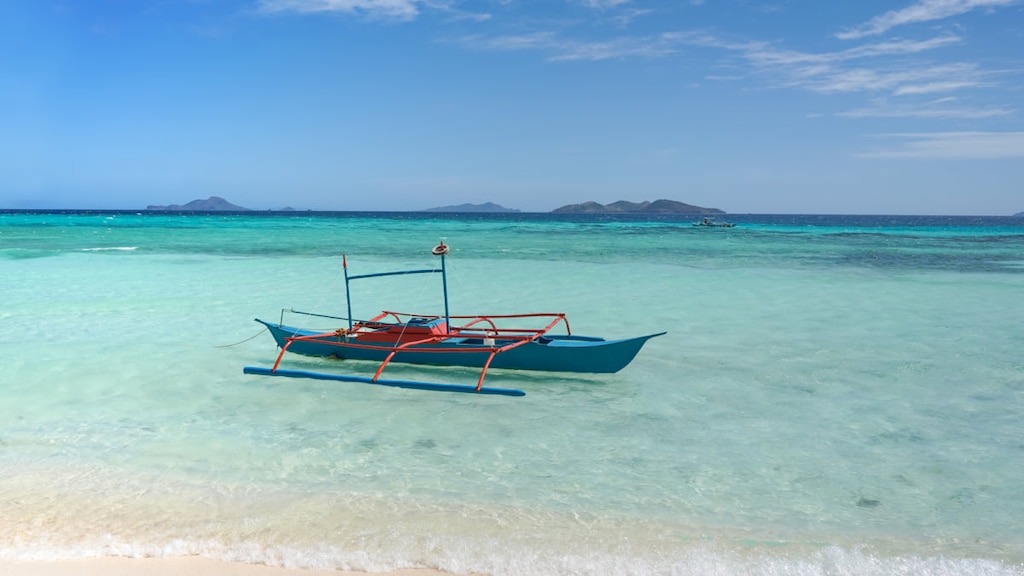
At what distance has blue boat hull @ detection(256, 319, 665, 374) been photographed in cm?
945

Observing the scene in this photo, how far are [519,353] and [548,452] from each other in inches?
111

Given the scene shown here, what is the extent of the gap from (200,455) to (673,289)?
50.2ft

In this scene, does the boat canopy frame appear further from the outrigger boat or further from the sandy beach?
the sandy beach

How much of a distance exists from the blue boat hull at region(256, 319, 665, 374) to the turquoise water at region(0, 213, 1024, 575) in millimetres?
206

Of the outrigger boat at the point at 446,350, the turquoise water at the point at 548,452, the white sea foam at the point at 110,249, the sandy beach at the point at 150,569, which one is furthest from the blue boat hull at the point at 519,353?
the white sea foam at the point at 110,249

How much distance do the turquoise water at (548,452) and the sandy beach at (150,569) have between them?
101 mm

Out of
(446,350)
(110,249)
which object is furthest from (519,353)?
(110,249)

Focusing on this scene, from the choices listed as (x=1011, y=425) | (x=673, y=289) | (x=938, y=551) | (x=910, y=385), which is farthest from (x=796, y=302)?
(x=938, y=551)

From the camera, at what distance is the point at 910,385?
376 inches

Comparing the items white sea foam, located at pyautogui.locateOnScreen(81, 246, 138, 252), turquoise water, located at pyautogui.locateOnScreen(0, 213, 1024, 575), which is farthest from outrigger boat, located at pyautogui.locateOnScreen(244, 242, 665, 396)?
white sea foam, located at pyautogui.locateOnScreen(81, 246, 138, 252)

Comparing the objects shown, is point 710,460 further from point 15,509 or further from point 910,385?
point 15,509

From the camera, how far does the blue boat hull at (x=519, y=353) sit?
9.45m

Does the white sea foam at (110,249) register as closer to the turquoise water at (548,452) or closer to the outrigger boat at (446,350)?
the turquoise water at (548,452)

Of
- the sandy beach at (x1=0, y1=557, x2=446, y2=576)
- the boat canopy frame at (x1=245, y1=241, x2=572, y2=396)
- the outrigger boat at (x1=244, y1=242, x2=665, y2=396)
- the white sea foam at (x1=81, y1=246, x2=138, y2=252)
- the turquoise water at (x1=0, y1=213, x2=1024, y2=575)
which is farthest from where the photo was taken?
the white sea foam at (x1=81, y1=246, x2=138, y2=252)
